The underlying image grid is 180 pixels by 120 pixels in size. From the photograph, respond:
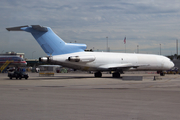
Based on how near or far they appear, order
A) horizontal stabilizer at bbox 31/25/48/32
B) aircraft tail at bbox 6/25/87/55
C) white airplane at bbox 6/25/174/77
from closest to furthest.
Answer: horizontal stabilizer at bbox 31/25/48/32 → aircraft tail at bbox 6/25/87/55 → white airplane at bbox 6/25/174/77

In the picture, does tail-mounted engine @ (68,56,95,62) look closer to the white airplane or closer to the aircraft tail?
the white airplane

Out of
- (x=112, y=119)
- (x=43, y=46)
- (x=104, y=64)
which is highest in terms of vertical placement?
(x=43, y=46)

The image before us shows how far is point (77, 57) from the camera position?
3409cm

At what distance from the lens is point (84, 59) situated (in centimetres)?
3531

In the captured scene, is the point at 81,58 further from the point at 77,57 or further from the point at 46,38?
the point at 46,38

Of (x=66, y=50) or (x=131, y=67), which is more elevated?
(x=66, y=50)

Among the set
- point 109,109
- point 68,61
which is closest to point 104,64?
point 68,61

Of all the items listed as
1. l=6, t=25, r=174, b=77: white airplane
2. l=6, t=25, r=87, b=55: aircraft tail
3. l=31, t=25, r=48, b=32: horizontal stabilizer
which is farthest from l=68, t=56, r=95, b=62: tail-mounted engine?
l=31, t=25, r=48, b=32: horizontal stabilizer

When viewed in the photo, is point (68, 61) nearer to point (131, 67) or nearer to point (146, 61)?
point (131, 67)

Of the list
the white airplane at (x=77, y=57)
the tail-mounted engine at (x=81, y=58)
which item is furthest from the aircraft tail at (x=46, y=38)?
the tail-mounted engine at (x=81, y=58)

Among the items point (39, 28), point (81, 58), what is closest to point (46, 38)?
point (39, 28)

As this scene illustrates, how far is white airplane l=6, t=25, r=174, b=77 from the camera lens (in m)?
32.8

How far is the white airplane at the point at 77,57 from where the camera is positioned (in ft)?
108

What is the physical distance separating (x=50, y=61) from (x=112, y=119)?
992 inches
